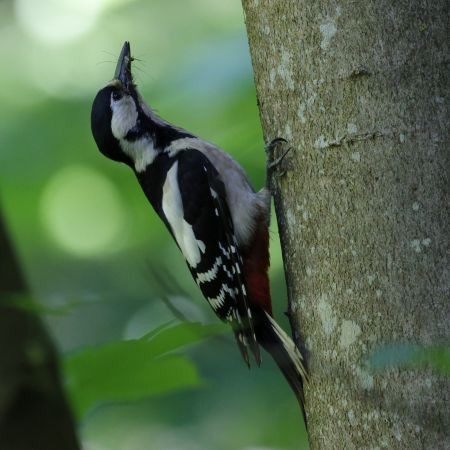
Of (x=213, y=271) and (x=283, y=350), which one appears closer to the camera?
(x=283, y=350)

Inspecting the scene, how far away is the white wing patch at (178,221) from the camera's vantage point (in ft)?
9.93

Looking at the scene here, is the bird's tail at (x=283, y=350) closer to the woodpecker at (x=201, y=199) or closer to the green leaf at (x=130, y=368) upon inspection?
the woodpecker at (x=201, y=199)

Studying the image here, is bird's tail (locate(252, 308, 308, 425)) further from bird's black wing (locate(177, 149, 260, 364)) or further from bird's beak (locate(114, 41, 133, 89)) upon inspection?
bird's beak (locate(114, 41, 133, 89))

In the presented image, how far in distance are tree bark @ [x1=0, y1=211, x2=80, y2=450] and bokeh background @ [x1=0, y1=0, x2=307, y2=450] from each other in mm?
43

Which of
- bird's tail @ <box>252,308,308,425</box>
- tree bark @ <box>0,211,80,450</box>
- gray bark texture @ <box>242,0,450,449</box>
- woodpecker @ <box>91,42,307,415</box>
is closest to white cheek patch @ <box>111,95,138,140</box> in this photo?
woodpecker @ <box>91,42,307,415</box>

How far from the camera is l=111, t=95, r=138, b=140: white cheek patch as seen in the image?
327 centimetres

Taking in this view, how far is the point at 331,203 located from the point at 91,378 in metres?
0.85

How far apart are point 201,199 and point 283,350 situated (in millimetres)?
798

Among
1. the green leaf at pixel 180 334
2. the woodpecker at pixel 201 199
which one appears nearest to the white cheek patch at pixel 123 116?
the woodpecker at pixel 201 199

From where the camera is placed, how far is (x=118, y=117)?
3.29 metres

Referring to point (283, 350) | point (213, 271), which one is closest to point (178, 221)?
point (213, 271)

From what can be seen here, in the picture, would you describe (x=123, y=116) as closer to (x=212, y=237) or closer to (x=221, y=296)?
(x=212, y=237)

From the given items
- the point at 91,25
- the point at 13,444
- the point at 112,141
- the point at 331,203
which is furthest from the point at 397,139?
the point at 91,25

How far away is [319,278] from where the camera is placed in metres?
2.09
